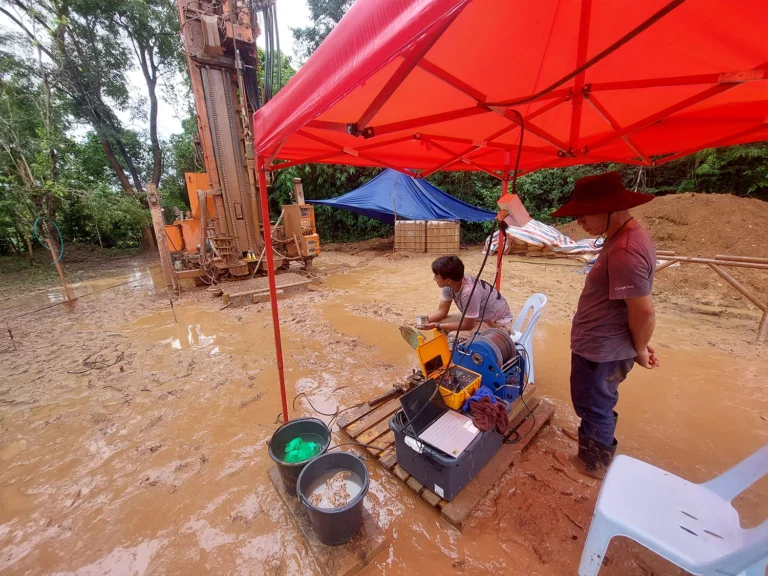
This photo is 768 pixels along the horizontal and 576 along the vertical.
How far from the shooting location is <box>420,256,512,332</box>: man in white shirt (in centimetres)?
246

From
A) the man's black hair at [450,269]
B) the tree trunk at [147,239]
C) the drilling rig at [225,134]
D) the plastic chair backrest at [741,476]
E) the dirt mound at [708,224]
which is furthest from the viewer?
the tree trunk at [147,239]

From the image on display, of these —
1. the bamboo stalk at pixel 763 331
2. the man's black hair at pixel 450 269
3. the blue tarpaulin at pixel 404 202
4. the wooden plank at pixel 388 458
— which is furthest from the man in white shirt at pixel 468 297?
the blue tarpaulin at pixel 404 202

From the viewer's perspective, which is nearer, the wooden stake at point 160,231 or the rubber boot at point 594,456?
the rubber boot at point 594,456

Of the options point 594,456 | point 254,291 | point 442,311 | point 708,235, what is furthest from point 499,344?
point 708,235

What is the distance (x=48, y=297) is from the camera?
22.2 feet

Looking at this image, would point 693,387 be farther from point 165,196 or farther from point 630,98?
point 165,196

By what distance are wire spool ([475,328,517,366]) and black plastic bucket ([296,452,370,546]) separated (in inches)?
43.9

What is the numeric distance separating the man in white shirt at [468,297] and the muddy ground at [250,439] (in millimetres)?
938

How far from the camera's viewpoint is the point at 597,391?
1797 mm

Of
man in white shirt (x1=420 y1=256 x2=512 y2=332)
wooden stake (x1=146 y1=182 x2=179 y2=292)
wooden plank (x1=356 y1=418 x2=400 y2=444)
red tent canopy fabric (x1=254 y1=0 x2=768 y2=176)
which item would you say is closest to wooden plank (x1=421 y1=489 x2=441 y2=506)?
wooden plank (x1=356 y1=418 x2=400 y2=444)

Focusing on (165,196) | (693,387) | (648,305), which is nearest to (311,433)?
(648,305)

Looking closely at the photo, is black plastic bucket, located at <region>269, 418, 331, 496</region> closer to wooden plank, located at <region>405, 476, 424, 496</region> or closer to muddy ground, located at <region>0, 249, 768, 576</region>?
muddy ground, located at <region>0, 249, 768, 576</region>

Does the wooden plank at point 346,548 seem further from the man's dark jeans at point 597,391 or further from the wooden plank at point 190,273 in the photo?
the wooden plank at point 190,273

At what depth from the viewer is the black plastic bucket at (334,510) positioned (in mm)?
1468
